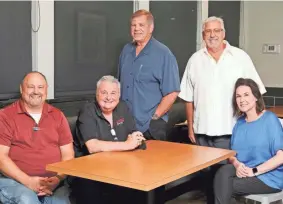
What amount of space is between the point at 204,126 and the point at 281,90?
2662 mm

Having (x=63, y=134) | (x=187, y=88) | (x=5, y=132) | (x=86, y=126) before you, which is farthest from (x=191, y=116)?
(x=5, y=132)

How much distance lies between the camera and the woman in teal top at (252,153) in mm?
2803

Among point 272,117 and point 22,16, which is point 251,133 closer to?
point 272,117

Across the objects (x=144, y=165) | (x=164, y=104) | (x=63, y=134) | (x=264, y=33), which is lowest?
(x=144, y=165)

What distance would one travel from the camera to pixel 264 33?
555 centimetres

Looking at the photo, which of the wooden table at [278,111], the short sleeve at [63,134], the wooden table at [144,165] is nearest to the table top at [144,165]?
the wooden table at [144,165]

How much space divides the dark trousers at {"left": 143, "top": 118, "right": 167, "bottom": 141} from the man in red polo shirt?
2.09 ft

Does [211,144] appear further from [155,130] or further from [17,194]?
[17,194]

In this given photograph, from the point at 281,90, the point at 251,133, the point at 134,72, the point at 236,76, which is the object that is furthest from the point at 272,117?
the point at 281,90

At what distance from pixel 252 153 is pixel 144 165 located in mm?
949

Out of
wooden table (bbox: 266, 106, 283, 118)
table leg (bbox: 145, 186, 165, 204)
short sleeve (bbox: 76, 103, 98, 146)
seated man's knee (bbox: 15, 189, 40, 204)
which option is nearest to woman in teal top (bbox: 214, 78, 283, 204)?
table leg (bbox: 145, 186, 165, 204)

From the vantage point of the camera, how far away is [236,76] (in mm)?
3082

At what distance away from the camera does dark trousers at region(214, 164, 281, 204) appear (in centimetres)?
278

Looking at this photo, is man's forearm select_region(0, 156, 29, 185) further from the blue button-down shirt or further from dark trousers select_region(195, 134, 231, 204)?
dark trousers select_region(195, 134, 231, 204)
